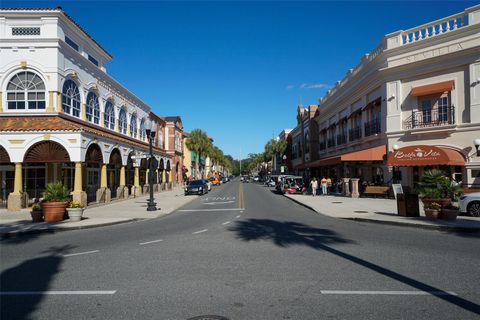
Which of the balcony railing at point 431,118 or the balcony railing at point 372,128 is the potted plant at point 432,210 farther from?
the balcony railing at point 372,128

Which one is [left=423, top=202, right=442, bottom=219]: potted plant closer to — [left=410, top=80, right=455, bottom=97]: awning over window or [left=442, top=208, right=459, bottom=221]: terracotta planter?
[left=442, top=208, right=459, bottom=221]: terracotta planter

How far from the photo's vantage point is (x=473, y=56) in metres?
22.9

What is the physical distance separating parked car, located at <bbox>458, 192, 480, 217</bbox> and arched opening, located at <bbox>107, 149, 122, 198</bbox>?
23.7 metres

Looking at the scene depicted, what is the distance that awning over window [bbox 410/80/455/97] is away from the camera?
78.1 feet

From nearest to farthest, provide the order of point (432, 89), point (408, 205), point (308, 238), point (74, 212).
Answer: point (308, 238) < point (408, 205) < point (74, 212) < point (432, 89)

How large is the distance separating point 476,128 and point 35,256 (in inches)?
917

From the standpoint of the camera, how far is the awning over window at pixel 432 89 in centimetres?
2381

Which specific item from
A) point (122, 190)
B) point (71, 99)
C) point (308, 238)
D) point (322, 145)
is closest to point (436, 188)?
point (308, 238)

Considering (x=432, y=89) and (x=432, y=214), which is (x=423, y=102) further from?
(x=432, y=214)

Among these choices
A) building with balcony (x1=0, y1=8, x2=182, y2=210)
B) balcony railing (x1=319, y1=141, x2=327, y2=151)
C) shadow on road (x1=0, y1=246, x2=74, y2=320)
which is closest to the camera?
shadow on road (x1=0, y1=246, x2=74, y2=320)

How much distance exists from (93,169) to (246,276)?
95.5ft

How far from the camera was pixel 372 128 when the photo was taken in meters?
30.3

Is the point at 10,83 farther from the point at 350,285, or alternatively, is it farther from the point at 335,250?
the point at 350,285

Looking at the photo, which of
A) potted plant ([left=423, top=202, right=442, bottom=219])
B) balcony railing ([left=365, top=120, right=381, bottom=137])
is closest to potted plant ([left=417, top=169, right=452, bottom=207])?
potted plant ([left=423, top=202, right=442, bottom=219])
